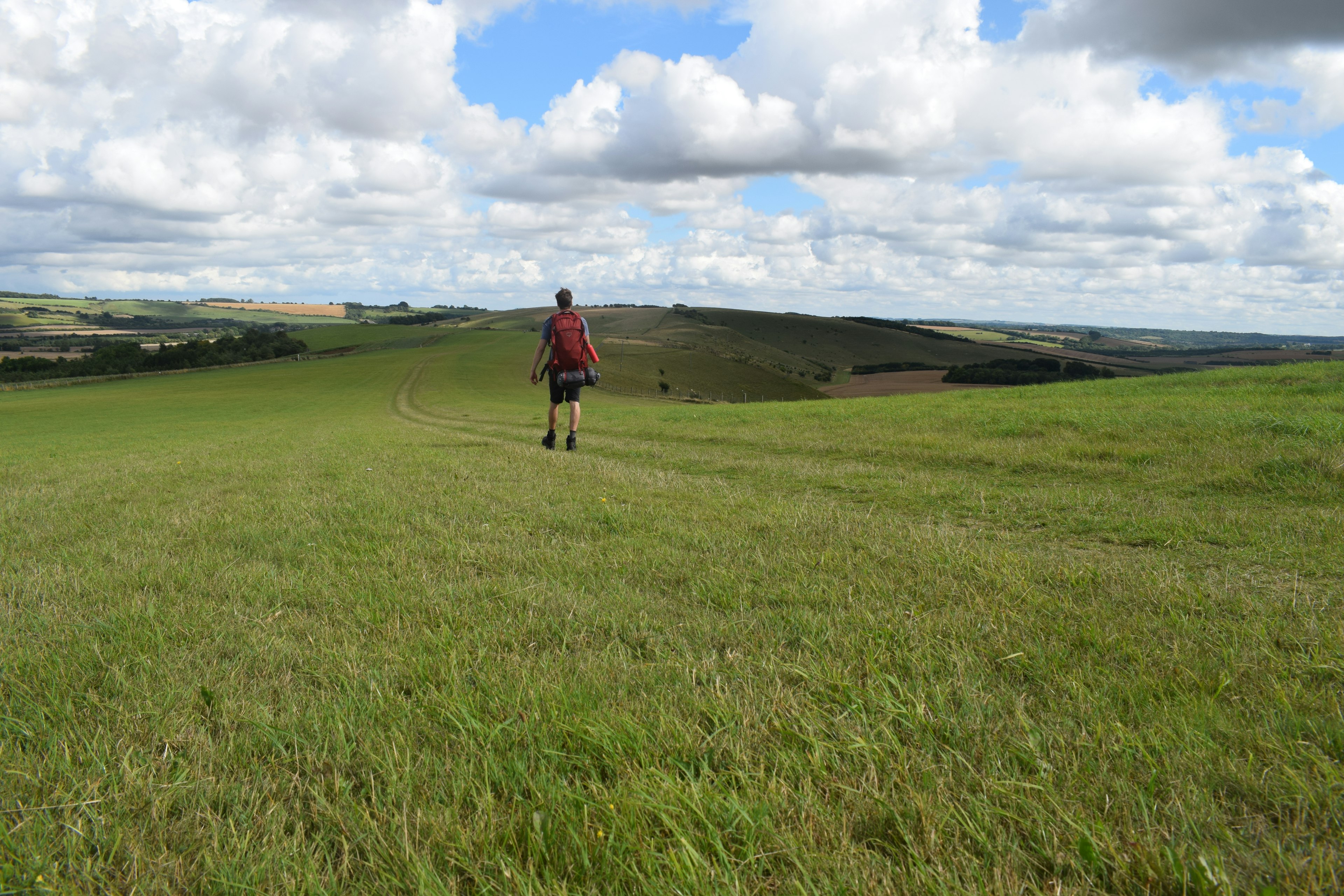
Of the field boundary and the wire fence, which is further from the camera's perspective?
the field boundary

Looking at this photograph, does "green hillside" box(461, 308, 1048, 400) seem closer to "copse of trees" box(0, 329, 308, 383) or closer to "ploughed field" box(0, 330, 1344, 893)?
"copse of trees" box(0, 329, 308, 383)

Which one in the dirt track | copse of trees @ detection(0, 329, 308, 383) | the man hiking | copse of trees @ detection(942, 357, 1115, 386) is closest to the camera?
the man hiking

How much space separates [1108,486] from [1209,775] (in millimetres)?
7774

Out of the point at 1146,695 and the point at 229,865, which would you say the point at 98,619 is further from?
the point at 1146,695

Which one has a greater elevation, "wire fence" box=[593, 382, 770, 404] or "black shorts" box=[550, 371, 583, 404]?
"black shorts" box=[550, 371, 583, 404]

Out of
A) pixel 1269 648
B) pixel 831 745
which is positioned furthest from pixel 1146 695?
pixel 831 745

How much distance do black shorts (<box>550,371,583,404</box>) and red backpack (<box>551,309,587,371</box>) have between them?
12.4 inches

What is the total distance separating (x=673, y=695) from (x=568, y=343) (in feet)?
37.4

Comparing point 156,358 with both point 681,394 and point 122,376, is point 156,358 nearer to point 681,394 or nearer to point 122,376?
point 122,376

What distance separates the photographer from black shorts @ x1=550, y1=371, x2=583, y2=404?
46.0 feet

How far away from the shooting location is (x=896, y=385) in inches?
3017

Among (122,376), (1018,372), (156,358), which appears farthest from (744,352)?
(122,376)

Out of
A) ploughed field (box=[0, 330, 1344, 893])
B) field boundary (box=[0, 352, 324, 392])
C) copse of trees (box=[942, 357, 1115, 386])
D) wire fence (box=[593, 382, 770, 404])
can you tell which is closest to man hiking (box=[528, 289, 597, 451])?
ploughed field (box=[0, 330, 1344, 893])

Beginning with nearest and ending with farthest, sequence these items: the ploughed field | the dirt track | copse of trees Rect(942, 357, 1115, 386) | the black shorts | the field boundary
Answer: the ploughed field, the black shorts, the dirt track, the field boundary, copse of trees Rect(942, 357, 1115, 386)
